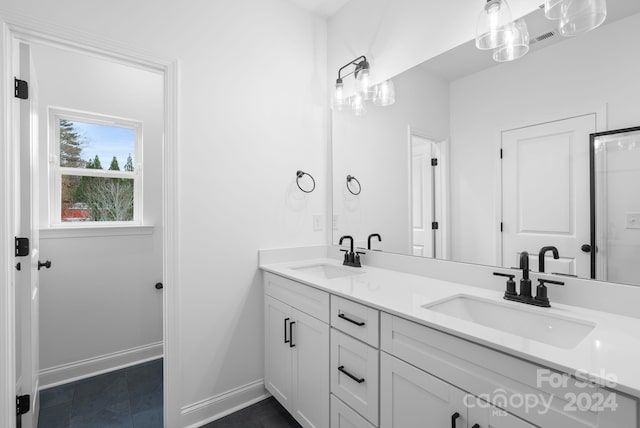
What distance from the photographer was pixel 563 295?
1.22 m

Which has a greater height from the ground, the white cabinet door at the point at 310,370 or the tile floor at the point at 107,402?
the white cabinet door at the point at 310,370

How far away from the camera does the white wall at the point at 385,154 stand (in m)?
1.77

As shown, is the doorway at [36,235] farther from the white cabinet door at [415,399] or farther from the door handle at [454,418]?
the door handle at [454,418]

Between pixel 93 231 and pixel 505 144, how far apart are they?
2.85 meters

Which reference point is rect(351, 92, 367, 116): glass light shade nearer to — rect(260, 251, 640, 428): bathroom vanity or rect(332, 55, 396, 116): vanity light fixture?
rect(332, 55, 396, 116): vanity light fixture

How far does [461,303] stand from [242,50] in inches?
78.2

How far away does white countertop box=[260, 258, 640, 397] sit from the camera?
735mm

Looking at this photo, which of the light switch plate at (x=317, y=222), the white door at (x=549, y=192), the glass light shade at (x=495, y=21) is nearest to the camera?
the white door at (x=549, y=192)

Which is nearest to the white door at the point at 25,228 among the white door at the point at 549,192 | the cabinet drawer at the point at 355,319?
the cabinet drawer at the point at 355,319

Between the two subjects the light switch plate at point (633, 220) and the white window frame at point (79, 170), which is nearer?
the light switch plate at point (633, 220)

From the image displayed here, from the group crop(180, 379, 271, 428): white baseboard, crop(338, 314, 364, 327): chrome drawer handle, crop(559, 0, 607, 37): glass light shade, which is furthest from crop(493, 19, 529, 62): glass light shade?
crop(180, 379, 271, 428): white baseboard

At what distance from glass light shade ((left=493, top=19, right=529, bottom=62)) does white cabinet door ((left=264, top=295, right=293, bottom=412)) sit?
1.67 metres

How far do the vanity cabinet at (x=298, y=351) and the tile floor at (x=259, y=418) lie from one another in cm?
11

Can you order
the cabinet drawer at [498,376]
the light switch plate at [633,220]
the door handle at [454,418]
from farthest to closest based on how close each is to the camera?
the light switch plate at [633,220]
the door handle at [454,418]
the cabinet drawer at [498,376]
